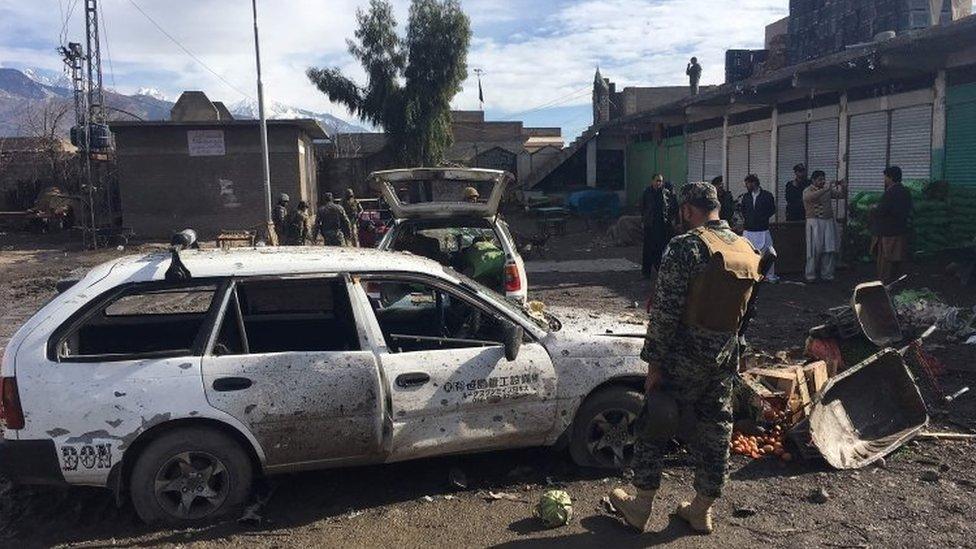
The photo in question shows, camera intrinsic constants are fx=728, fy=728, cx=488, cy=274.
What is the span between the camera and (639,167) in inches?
1112

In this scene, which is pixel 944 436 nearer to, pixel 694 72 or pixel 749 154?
pixel 749 154

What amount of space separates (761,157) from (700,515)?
1640 cm

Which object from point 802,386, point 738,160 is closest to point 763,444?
point 802,386

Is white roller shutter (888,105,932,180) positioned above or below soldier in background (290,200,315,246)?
above

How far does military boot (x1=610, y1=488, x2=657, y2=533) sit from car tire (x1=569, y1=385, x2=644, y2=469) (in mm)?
673

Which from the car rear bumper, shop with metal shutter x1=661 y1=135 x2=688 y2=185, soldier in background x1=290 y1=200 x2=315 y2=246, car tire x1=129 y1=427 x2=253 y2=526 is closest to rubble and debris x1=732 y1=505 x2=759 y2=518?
car tire x1=129 y1=427 x2=253 y2=526

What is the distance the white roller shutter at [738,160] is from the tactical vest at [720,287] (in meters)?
16.8

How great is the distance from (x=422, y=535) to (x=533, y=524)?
61 cm

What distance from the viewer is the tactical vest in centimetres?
356

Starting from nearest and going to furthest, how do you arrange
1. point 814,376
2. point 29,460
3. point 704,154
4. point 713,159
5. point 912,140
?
point 29,460 → point 814,376 → point 912,140 → point 713,159 → point 704,154

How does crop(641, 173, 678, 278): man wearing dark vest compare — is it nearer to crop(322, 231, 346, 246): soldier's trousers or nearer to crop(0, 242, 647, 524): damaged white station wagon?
crop(322, 231, 346, 246): soldier's trousers

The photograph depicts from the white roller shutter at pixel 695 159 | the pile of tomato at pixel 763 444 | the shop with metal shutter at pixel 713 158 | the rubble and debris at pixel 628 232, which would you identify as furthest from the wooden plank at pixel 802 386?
the white roller shutter at pixel 695 159

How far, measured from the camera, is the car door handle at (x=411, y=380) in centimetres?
Result: 415

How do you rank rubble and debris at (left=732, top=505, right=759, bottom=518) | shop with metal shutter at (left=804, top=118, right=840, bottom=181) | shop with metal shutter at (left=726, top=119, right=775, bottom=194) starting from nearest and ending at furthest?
1. rubble and debris at (left=732, top=505, right=759, bottom=518)
2. shop with metal shutter at (left=804, top=118, right=840, bottom=181)
3. shop with metal shutter at (left=726, top=119, right=775, bottom=194)
